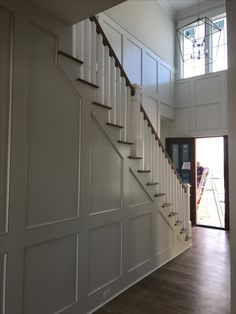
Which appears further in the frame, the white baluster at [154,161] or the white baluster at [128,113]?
the white baluster at [154,161]

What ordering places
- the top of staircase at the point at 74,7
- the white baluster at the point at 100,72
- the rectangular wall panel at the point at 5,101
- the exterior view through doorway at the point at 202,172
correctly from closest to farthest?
the rectangular wall panel at the point at 5,101 < the top of staircase at the point at 74,7 < the white baluster at the point at 100,72 < the exterior view through doorway at the point at 202,172

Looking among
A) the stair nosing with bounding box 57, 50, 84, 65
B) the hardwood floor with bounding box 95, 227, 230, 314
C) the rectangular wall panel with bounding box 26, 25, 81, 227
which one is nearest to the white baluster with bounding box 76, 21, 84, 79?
the stair nosing with bounding box 57, 50, 84, 65

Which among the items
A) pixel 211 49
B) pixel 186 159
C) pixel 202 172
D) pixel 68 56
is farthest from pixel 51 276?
pixel 211 49

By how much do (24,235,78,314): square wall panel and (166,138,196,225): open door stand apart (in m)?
4.98

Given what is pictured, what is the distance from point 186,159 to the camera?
684 cm

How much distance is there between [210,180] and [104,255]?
207 inches

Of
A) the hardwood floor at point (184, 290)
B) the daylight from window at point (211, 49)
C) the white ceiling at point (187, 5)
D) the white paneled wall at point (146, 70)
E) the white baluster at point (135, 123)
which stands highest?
the white ceiling at point (187, 5)

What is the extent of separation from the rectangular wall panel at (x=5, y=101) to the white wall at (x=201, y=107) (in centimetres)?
555

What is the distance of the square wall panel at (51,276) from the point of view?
197 cm

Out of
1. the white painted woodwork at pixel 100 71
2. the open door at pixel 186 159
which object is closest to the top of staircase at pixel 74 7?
the white painted woodwork at pixel 100 71

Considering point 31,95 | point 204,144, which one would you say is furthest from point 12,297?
point 204,144

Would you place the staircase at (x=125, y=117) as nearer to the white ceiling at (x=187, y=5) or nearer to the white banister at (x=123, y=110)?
the white banister at (x=123, y=110)

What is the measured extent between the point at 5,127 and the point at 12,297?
4.07ft

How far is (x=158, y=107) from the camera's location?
6.38 m
